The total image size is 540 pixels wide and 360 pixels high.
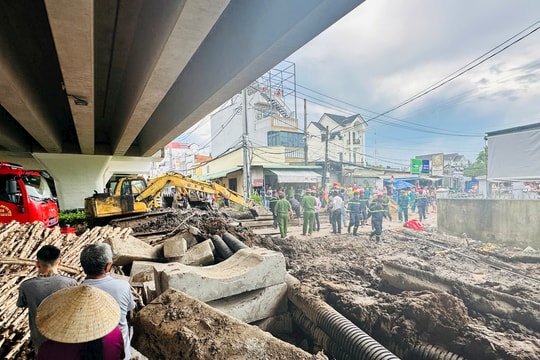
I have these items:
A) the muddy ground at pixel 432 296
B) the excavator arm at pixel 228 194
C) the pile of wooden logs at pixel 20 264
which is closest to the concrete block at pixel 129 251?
the pile of wooden logs at pixel 20 264

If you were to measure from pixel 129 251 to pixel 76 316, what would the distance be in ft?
16.0

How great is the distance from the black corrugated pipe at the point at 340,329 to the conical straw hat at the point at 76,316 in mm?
2884

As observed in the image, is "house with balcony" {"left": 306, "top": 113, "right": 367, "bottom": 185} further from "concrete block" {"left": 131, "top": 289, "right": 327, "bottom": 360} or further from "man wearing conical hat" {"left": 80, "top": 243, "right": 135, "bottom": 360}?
"man wearing conical hat" {"left": 80, "top": 243, "right": 135, "bottom": 360}

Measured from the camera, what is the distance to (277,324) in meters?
5.09

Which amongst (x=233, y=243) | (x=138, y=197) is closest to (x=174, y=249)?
(x=233, y=243)

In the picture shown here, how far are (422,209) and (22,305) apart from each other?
18.7m

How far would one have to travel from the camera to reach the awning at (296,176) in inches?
1050

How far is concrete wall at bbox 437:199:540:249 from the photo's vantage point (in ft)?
35.8

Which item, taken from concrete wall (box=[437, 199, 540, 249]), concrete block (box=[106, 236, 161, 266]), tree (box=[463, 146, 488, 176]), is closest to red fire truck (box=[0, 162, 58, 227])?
concrete block (box=[106, 236, 161, 266])

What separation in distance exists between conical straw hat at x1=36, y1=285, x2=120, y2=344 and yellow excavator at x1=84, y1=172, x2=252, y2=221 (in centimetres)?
1057

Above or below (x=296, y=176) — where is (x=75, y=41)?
above

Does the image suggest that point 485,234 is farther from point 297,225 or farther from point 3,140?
point 3,140

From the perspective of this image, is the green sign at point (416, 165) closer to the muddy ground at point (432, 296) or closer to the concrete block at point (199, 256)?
the muddy ground at point (432, 296)

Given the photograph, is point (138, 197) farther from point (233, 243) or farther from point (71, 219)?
point (233, 243)
